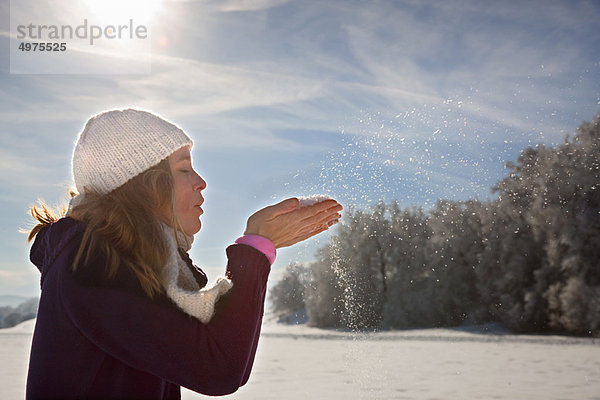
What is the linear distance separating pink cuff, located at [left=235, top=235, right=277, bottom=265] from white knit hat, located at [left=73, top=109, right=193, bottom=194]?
29 cm

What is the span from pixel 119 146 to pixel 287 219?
1.43 ft

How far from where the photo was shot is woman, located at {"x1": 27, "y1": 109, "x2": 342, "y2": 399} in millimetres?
1208

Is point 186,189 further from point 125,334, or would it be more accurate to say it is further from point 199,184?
point 125,334

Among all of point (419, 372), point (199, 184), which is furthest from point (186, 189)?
point (419, 372)

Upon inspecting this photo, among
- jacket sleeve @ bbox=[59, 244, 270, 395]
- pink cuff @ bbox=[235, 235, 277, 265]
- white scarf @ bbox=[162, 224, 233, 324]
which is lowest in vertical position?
jacket sleeve @ bbox=[59, 244, 270, 395]

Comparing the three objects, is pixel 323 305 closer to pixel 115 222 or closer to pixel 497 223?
pixel 497 223

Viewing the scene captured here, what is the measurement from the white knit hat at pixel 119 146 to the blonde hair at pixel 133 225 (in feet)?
0.09

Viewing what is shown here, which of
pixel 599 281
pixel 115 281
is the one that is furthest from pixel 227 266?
pixel 599 281

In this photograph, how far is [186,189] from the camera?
1.51 m

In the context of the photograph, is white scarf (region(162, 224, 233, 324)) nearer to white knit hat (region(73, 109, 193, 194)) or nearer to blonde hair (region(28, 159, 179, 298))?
blonde hair (region(28, 159, 179, 298))

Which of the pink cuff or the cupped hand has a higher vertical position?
the cupped hand

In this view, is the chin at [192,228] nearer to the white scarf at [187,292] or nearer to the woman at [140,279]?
the woman at [140,279]

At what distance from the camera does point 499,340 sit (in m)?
17.5

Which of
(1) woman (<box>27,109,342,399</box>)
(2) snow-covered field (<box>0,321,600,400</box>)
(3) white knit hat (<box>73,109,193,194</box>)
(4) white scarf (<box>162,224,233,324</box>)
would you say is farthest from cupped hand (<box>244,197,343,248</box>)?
(2) snow-covered field (<box>0,321,600,400</box>)
